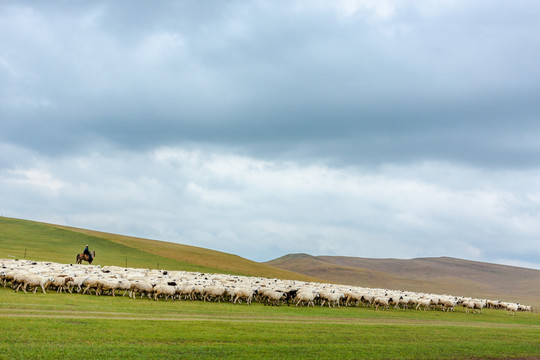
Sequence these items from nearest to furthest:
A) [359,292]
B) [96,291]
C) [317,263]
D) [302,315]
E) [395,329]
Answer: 1. [395,329]
2. [302,315]
3. [96,291]
4. [359,292]
5. [317,263]

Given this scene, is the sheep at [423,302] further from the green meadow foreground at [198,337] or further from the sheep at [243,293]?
the sheep at [243,293]

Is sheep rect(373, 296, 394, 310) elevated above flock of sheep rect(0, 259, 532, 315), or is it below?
above

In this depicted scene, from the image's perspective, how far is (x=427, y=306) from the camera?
116 feet

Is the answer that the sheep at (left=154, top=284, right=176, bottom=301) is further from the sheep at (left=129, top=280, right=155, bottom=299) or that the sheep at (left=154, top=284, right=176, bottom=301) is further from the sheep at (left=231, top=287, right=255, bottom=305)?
the sheep at (left=231, top=287, right=255, bottom=305)

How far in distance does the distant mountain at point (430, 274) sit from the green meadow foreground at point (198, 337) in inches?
3292

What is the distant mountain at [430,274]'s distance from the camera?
10756 centimetres

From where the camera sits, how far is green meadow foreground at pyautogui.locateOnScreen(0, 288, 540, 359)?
460 inches

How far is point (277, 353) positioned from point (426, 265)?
164 meters

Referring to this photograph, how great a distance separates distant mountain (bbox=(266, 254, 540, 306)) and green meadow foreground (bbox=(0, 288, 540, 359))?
83627 mm

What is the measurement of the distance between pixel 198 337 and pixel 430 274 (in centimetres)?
14619

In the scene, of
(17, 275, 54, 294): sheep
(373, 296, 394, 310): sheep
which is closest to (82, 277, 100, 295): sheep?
(17, 275, 54, 294): sheep

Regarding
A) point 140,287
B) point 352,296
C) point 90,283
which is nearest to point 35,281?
point 90,283

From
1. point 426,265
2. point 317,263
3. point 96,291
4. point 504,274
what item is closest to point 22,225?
point 96,291

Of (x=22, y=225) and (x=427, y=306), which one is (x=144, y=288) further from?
(x=22, y=225)
